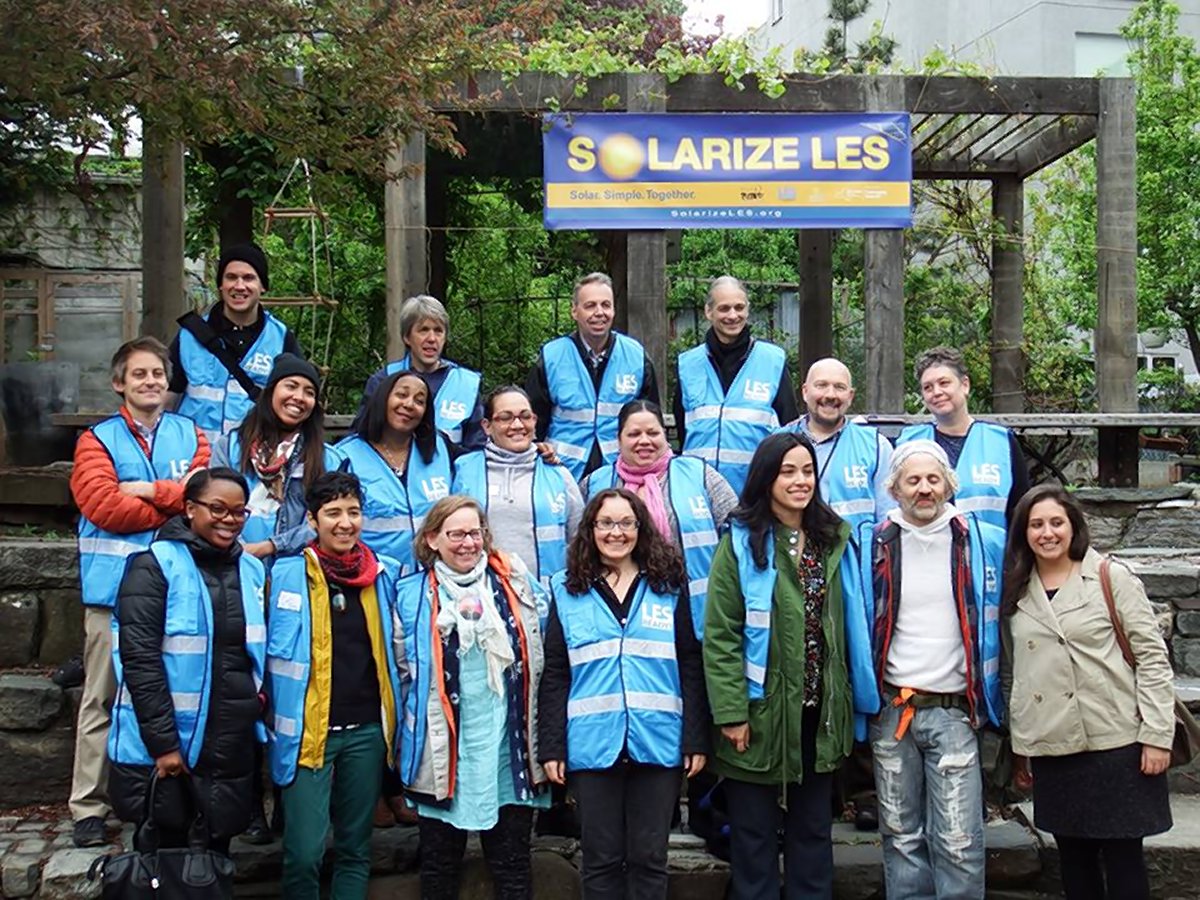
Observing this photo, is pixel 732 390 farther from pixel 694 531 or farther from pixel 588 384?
pixel 694 531

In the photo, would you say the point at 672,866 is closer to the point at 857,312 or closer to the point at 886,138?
the point at 886,138

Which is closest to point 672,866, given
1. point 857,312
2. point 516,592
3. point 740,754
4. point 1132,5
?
point 740,754

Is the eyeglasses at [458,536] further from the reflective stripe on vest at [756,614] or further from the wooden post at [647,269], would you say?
the wooden post at [647,269]

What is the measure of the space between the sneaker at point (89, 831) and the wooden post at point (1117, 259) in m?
6.43

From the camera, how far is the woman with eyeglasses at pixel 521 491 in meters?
4.88

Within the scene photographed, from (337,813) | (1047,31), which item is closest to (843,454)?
(337,813)

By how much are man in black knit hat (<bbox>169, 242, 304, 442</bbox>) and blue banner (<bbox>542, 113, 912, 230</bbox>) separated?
119 inches

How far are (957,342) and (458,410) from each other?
9.22 meters

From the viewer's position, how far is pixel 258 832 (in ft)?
16.4

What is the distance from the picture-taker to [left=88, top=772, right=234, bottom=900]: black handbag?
4055mm

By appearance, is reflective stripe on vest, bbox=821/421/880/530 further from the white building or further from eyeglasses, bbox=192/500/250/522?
the white building

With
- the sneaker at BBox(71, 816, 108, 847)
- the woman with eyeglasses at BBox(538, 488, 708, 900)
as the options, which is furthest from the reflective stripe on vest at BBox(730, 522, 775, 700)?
the sneaker at BBox(71, 816, 108, 847)

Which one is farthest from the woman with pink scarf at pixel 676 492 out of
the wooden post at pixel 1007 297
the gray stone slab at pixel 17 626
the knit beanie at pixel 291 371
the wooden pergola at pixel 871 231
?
the wooden post at pixel 1007 297

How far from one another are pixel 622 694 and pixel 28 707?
2.82m
